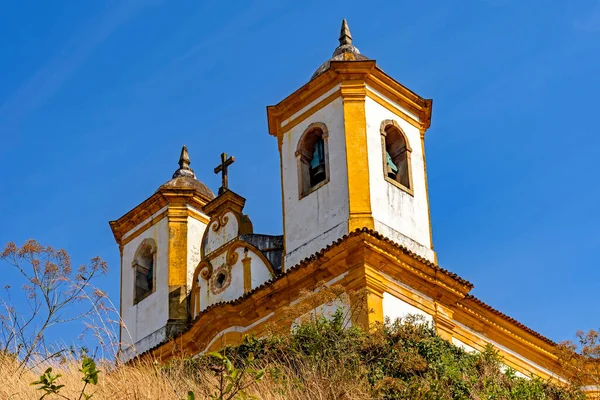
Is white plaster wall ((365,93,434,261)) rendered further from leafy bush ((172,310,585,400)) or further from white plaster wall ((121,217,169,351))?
white plaster wall ((121,217,169,351))

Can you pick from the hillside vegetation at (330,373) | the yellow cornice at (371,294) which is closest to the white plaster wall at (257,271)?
the yellow cornice at (371,294)

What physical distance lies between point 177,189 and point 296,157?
139 inches

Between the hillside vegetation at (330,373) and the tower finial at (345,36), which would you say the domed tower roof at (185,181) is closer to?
the tower finial at (345,36)

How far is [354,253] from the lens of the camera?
17641 mm

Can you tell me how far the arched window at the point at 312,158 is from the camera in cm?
1981

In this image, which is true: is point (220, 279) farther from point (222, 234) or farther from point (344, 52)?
point (344, 52)

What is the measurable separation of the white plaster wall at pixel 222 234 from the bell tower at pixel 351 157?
136 cm

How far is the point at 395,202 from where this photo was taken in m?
19.3

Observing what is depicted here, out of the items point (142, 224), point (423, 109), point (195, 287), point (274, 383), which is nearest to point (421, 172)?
point (423, 109)

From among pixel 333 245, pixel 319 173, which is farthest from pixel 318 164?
pixel 333 245

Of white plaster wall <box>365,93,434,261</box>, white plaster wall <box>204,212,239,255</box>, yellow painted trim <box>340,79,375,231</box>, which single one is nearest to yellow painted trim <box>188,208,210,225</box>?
white plaster wall <box>204,212,239,255</box>

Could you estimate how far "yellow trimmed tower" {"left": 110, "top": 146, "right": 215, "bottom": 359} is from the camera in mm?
21891

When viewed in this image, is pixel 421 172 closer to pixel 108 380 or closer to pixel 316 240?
pixel 316 240

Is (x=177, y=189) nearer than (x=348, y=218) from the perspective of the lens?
No
